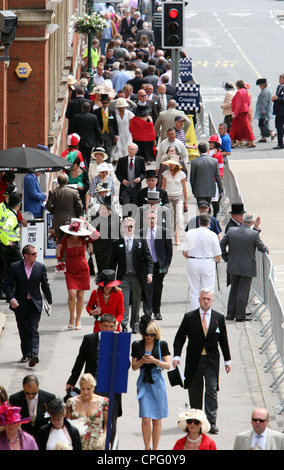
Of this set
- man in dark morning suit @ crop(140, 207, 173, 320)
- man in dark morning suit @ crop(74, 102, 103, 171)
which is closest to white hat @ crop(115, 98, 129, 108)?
man in dark morning suit @ crop(74, 102, 103, 171)

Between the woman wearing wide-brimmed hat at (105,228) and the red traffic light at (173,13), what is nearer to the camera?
the woman wearing wide-brimmed hat at (105,228)

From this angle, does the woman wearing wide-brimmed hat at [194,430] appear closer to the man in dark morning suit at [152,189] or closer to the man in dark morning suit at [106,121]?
the man in dark morning suit at [152,189]

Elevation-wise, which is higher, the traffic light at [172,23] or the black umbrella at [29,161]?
the traffic light at [172,23]

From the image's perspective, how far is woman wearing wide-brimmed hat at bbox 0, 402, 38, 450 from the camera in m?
10.3

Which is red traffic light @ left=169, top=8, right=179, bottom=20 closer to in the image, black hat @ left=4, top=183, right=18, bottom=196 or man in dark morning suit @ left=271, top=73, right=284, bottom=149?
man in dark morning suit @ left=271, top=73, right=284, bottom=149

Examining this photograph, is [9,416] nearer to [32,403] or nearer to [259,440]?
[32,403]

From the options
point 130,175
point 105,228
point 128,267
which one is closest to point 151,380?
point 128,267

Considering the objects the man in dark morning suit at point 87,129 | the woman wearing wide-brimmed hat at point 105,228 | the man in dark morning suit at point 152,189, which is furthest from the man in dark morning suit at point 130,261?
the man in dark morning suit at point 87,129

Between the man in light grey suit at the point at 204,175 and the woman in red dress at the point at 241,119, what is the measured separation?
898 cm

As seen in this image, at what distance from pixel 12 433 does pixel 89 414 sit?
1.19 metres

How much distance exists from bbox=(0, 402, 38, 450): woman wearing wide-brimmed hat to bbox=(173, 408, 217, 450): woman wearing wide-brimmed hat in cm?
124

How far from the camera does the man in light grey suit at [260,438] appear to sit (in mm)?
10336

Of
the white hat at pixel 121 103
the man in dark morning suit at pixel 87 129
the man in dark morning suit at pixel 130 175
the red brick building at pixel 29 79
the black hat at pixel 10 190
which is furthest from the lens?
the white hat at pixel 121 103
